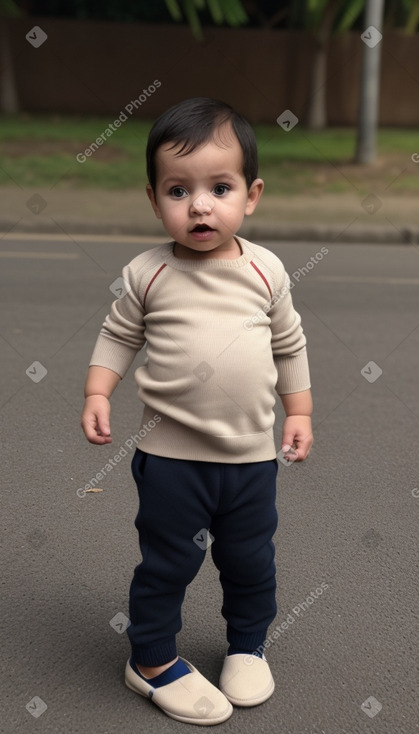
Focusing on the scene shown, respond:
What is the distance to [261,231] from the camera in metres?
10.5

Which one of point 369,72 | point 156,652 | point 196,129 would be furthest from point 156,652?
point 369,72

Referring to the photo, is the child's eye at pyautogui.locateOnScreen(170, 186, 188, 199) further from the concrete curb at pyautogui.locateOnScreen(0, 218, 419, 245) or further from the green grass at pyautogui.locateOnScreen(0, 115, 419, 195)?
the green grass at pyautogui.locateOnScreen(0, 115, 419, 195)

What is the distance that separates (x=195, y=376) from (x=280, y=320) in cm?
28

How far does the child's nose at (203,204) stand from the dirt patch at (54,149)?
13.1m

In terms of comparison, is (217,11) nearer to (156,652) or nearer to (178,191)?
(178,191)

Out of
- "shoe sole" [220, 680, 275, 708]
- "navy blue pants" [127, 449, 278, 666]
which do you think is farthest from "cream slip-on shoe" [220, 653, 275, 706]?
"navy blue pants" [127, 449, 278, 666]

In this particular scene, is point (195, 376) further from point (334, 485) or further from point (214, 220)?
point (334, 485)

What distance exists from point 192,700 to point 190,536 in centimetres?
43

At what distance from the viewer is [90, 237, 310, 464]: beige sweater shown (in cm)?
224

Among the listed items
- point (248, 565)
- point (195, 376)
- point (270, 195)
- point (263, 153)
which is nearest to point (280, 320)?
point (195, 376)

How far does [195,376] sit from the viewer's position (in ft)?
7.33

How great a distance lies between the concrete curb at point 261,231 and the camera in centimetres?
1051

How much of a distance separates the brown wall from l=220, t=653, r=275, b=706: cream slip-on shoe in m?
18.9

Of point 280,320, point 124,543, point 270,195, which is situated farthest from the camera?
point 270,195
